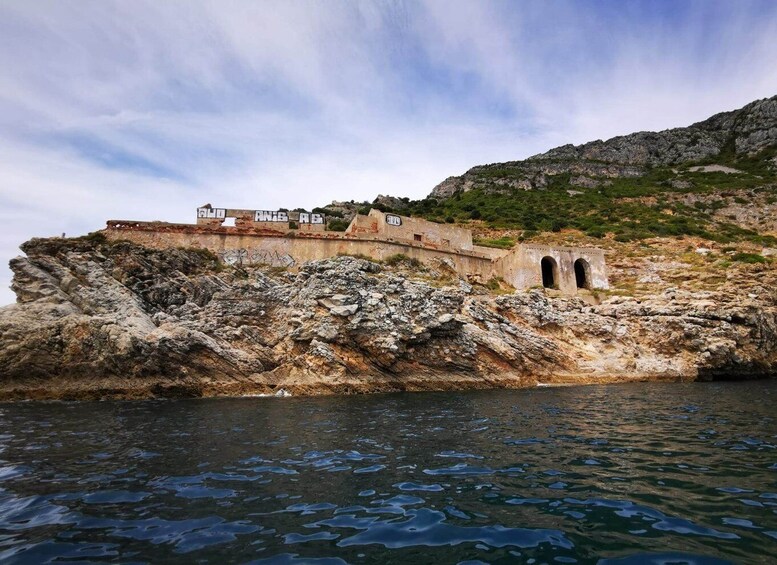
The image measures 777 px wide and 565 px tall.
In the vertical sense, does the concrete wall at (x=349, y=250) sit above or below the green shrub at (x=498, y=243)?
below

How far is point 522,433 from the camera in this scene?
1120cm

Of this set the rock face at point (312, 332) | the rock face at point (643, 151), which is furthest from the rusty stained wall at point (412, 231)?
the rock face at point (643, 151)

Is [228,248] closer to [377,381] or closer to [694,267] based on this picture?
[377,381]

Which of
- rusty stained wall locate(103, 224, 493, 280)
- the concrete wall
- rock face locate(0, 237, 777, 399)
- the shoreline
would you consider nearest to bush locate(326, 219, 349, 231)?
the concrete wall

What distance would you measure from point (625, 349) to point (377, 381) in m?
17.0

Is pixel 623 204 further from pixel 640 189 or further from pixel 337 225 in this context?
pixel 337 225

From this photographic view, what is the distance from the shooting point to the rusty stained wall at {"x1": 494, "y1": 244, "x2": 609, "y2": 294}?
35594mm

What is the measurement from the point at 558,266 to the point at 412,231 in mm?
12860

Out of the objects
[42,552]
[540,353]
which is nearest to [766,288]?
[540,353]

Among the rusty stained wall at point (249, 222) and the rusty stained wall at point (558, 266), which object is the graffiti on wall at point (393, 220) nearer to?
the rusty stained wall at point (249, 222)

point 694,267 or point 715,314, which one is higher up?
point 694,267

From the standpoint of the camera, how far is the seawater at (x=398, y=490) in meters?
4.63

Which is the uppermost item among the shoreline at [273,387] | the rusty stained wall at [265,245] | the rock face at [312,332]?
the rusty stained wall at [265,245]

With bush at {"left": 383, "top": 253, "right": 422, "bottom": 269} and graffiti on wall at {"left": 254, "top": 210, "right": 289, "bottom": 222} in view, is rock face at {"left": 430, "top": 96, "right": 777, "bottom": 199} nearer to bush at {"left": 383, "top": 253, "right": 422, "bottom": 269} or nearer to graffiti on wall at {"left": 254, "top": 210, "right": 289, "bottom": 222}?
bush at {"left": 383, "top": 253, "right": 422, "bottom": 269}
